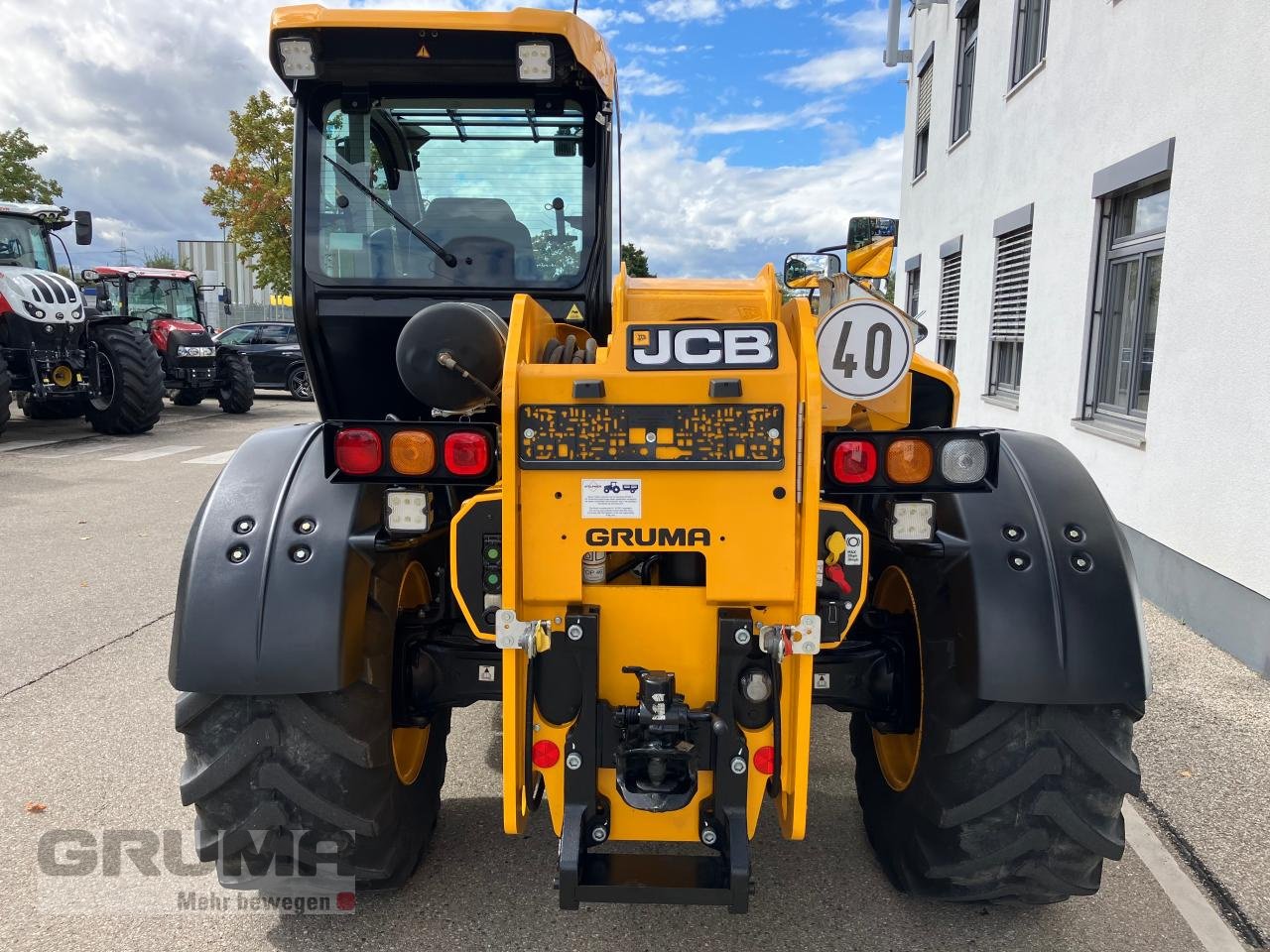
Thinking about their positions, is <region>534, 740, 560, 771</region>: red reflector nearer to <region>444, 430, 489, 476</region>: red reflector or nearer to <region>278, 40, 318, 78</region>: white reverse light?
<region>444, 430, 489, 476</region>: red reflector

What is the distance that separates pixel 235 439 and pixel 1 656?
999 cm

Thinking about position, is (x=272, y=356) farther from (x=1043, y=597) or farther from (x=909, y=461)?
(x=1043, y=597)

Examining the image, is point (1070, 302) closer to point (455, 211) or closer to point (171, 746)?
point (455, 211)

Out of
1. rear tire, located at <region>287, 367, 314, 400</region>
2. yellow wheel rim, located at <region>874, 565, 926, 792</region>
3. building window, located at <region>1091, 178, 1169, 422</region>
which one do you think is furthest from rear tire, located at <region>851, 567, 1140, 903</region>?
rear tire, located at <region>287, 367, 314, 400</region>

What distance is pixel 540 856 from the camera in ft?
9.51

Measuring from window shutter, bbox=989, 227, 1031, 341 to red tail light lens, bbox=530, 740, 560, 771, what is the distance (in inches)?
304

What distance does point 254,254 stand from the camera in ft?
90.4

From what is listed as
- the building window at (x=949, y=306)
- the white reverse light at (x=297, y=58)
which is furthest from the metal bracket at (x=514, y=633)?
the building window at (x=949, y=306)

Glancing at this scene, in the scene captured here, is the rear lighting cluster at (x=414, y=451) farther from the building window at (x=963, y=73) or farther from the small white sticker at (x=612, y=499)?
the building window at (x=963, y=73)

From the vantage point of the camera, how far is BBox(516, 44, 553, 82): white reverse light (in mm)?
2934

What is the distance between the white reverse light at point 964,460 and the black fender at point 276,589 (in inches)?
56.0

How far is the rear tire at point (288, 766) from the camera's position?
2.28 metres

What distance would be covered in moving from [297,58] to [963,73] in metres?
11.3

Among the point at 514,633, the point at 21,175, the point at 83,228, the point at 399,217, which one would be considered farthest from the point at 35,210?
the point at 21,175
